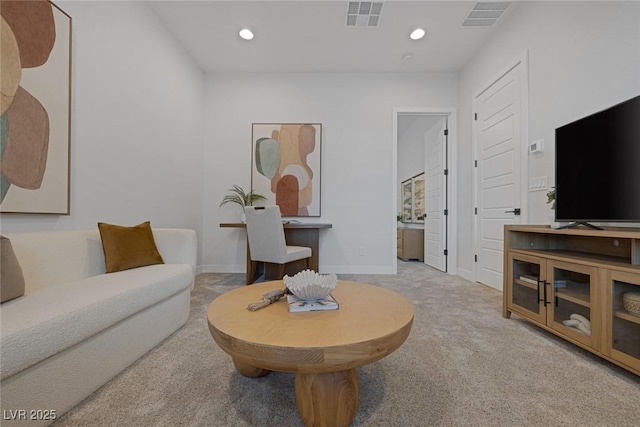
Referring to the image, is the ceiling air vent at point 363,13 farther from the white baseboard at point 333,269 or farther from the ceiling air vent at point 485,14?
the white baseboard at point 333,269

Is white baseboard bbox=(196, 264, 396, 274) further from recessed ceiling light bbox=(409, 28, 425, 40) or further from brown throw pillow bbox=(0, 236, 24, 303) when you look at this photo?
recessed ceiling light bbox=(409, 28, 425, 40)

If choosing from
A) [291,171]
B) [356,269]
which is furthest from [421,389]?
[291,171]

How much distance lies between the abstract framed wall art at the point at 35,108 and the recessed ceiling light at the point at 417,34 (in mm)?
3060

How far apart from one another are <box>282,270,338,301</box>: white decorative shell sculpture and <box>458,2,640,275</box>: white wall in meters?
2.20

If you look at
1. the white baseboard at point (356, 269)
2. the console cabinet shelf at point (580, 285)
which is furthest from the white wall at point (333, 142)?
the console cabinet shelf at point (580, 285)

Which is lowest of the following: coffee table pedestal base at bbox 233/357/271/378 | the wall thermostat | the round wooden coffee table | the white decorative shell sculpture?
coffee table pedestal base at bbox 233/357/271/378

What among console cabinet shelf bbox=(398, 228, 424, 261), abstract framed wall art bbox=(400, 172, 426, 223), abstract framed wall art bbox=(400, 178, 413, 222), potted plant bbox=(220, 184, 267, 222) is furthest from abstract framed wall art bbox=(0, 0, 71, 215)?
abstract framed wall art bbox=(400, 178, 413, 222)

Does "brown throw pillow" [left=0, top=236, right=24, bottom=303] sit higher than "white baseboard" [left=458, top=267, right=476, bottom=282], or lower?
higher

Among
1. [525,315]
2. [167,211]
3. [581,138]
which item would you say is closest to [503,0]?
[581,138]

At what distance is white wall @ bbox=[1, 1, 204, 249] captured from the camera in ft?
6.15

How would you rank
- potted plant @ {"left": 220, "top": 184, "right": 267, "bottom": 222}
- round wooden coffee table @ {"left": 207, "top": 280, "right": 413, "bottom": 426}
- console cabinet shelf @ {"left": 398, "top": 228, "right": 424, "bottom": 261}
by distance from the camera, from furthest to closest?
console cabinet shelf @ {"left": 398, "top": 228, "right": 424, "bottom": 261}, potted plant @ {"left": 220, "top": 184, "right": 267, "bottom": 222}, round wooden coffee table @ {"left": 207, "top": 280, "right": 413, "bottom": 426}

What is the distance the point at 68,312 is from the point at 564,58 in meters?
3.50

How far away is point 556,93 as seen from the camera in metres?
2.18

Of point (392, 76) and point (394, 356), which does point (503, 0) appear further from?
point (394, 356)
